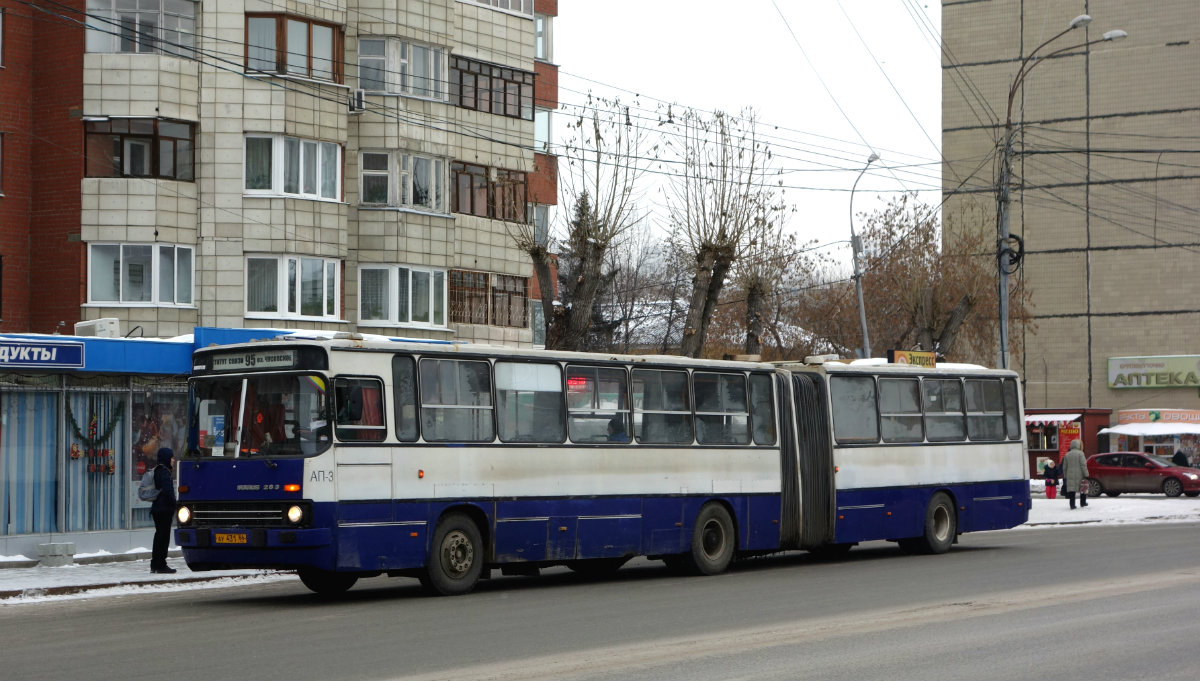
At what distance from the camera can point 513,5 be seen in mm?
39938

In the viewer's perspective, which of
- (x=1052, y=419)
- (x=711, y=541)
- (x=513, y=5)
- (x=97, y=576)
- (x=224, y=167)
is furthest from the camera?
(x=1052, y=419)

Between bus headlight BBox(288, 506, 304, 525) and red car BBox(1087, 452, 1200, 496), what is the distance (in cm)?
3915

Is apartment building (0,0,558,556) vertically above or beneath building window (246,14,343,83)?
beneath

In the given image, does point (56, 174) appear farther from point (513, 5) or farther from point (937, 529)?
point (937, 529)

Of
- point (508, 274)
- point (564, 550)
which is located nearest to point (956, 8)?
point (508, 274)

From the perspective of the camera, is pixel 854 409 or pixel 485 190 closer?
pixel 854 409

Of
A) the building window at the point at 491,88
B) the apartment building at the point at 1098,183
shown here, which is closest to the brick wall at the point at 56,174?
the building window at the point at 491,88

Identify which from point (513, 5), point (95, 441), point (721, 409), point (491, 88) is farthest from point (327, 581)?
point (513, 5)

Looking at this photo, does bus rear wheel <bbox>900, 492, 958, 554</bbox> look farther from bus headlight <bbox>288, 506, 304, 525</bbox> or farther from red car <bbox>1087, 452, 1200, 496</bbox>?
red car <bbox>1087, 452, 1200, 496</bbox>

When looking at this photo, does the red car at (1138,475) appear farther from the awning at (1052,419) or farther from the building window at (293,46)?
the building window at (293,46)

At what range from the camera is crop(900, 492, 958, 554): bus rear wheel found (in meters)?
24.5

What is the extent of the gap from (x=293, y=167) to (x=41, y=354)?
11.4 metres

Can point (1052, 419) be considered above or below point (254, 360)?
below

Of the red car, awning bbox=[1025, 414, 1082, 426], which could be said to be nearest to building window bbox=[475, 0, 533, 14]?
the red car
